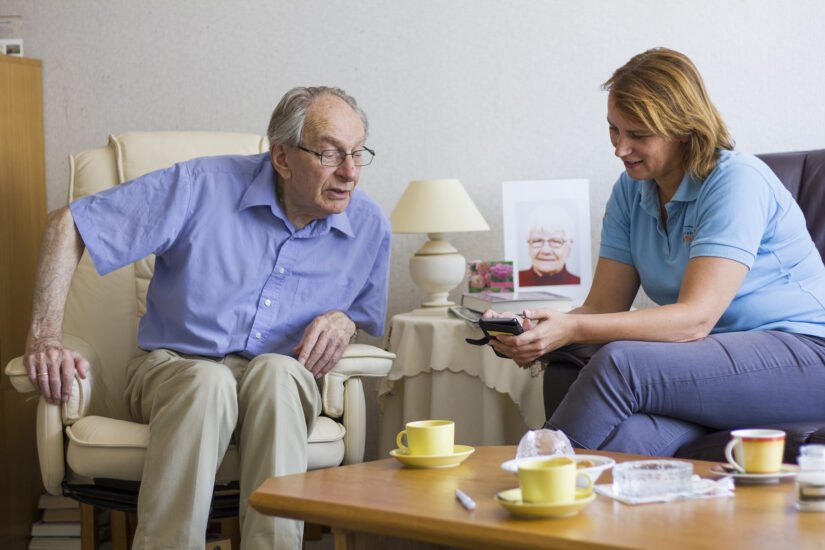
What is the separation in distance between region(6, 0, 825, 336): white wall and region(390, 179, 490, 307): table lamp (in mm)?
284

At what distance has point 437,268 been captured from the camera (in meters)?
2.42

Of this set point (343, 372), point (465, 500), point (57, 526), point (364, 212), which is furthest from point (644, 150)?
point (57, 526)

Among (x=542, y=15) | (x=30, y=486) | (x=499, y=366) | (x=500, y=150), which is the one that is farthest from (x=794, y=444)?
(x=30, y=486)

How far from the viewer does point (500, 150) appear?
2.69 meters

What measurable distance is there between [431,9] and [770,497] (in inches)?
80.8

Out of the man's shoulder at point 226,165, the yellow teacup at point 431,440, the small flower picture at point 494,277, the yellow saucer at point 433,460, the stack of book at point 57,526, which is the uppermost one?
the man's shoulder at point 226,165

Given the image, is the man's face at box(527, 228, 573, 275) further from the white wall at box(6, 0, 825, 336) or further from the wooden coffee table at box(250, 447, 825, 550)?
the wooden coffee table at box(250, 447, 825, 550)

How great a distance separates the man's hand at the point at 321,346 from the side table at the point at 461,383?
0.46 metres

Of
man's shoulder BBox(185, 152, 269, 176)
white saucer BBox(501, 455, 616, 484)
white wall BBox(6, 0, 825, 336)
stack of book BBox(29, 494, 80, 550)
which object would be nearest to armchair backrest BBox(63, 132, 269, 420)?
man's shoulder BBox(185, 152, 269, 176)

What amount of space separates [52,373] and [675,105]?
1.31m

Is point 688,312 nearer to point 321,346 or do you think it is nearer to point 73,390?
point 321,346

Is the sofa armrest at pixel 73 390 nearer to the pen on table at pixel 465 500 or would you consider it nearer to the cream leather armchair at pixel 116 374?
the cream leather armchair at pixel 116 374

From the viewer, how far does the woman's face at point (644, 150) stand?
1.70 metres

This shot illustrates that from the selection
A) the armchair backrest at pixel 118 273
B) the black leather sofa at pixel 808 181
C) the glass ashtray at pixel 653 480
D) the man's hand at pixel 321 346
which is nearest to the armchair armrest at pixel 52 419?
the armchair backrest at pixel 118 273
